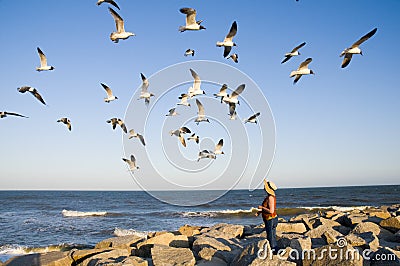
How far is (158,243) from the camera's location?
8.52 meters

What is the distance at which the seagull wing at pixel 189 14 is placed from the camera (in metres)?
10.4

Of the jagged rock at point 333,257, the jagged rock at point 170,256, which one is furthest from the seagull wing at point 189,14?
the jagged rock at point 333,257

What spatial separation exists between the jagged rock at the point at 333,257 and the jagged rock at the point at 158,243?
3.68 m

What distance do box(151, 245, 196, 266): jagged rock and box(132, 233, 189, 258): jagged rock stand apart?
1.02 m

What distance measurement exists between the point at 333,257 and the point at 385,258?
2.34 ft

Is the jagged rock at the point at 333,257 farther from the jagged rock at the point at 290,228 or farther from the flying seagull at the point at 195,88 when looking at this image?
the flying seagull at the point at 195,88

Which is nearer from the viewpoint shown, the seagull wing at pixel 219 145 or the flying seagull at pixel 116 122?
the flying seagull at pixel 116 122

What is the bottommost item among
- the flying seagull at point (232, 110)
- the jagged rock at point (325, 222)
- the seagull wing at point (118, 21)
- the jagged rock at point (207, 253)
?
the jagged rock at point (207, 253)

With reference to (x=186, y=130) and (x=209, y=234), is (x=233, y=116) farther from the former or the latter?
(x=209, y=234)

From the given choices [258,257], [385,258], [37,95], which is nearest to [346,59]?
[385,258]

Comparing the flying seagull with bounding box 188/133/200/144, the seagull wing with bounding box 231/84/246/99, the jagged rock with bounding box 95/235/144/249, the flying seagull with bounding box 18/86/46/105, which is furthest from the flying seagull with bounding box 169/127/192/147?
the jagged rock with bounding box 95/235/144/249

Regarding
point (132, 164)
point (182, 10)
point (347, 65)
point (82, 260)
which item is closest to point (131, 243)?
point (82, 260)

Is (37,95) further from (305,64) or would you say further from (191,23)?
(305,64)

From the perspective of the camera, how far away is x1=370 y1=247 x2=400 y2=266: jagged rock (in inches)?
209
